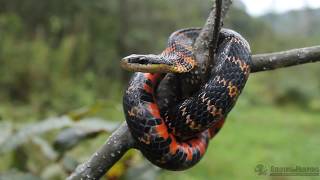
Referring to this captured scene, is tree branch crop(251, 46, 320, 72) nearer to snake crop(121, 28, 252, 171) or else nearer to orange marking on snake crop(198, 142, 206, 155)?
snake crop(121, 28, 252, 171)

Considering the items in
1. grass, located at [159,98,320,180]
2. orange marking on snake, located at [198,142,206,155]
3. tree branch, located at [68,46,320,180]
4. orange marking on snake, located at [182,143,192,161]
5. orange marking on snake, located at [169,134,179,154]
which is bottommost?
grass, located at [159,98,320,180]

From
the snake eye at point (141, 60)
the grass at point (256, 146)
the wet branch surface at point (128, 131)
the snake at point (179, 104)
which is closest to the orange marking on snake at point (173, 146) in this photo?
the snake at point (179, 104)

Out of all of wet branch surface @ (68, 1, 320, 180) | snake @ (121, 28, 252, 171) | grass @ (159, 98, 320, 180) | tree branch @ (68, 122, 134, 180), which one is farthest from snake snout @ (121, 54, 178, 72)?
grass @ (159, 98, 320, 180)

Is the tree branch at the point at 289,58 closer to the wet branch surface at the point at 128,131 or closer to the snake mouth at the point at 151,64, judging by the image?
the wet branch surface at the point at 128,131

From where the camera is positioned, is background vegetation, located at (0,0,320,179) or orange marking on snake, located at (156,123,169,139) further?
background vegetation, located at (0,0,320,179)

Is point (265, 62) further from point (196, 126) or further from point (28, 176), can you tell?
point (28, 176)

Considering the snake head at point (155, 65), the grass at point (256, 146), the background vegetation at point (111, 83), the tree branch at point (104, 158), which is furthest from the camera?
the grass at point (256, 146)

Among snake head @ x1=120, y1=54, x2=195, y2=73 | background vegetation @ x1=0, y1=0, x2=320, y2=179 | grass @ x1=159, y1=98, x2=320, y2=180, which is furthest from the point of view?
grass @ x1=159, y1=98, x2=320, y2=180

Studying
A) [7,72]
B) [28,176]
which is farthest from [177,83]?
[7,72]
